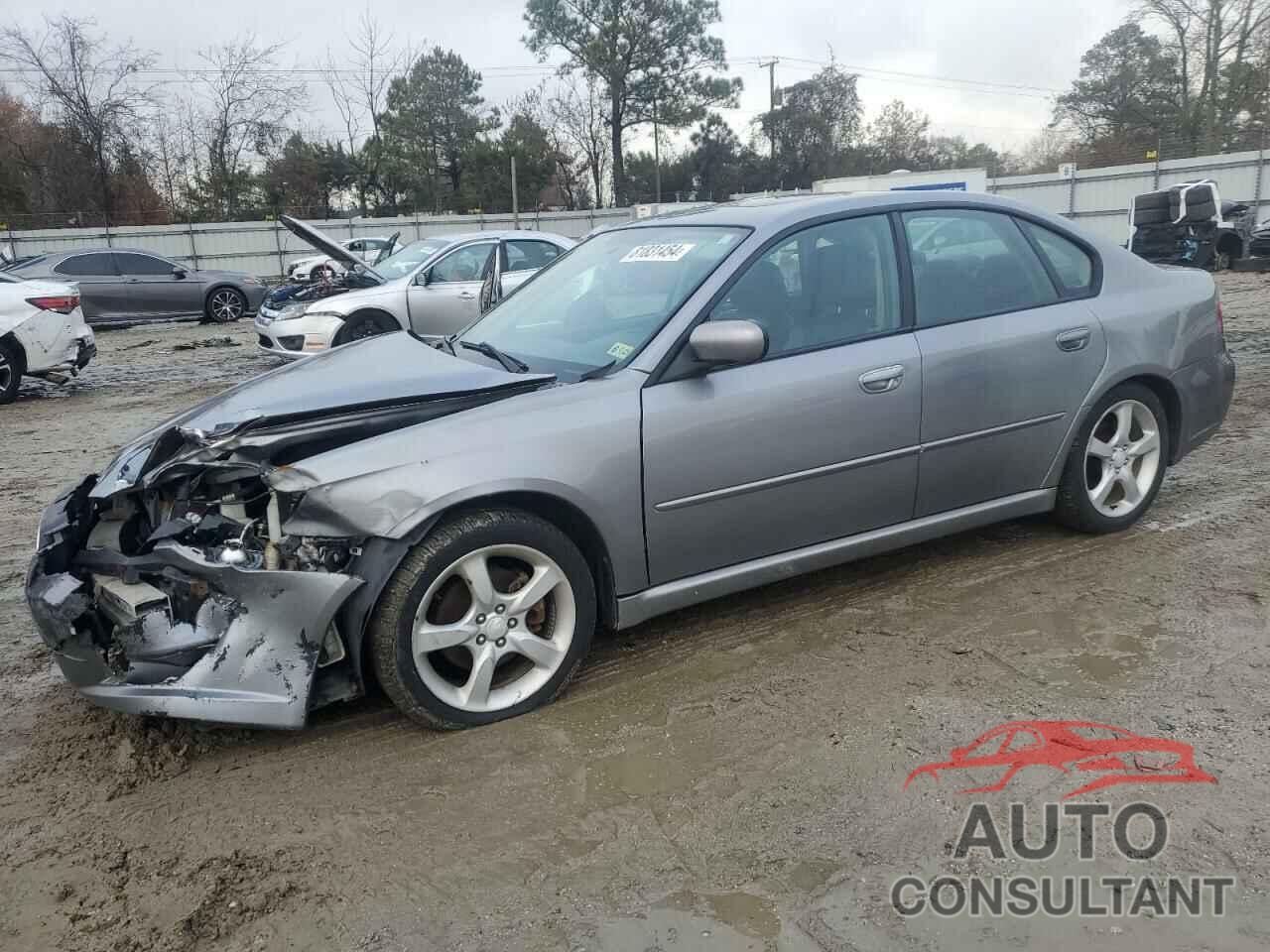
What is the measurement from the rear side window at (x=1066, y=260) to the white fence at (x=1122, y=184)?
23.3 meters

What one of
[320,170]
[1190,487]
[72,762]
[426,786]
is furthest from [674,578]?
[320,170]

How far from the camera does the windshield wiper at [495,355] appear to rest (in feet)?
12.1

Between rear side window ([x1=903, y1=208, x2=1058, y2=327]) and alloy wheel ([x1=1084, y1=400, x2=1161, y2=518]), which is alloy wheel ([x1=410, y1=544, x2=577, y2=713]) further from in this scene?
alloy wheel ([x1=1084, y1=400, x2=1161, y2=518])

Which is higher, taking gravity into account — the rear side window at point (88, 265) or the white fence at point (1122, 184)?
the white fence at point (1122, 184)

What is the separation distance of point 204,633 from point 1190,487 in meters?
5.00

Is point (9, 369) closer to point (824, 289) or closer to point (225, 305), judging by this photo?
point (225, 305)

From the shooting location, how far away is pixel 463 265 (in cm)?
1098

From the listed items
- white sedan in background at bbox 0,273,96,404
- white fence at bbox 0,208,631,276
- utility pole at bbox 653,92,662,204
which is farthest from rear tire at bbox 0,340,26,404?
utility pole at bbox 653,92,662,204

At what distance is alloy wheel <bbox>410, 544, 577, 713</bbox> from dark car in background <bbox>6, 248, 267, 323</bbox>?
15.9 m

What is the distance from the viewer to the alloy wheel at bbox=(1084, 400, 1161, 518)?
4.49 meters

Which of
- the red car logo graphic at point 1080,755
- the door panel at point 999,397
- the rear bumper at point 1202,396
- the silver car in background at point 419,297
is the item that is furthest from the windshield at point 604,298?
the silver car in background at point 419,297

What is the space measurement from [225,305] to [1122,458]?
1696 centimetres

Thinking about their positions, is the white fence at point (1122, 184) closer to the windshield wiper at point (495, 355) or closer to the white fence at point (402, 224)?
the white fence at point (402, 224)

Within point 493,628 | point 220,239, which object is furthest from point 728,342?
point 220,239
